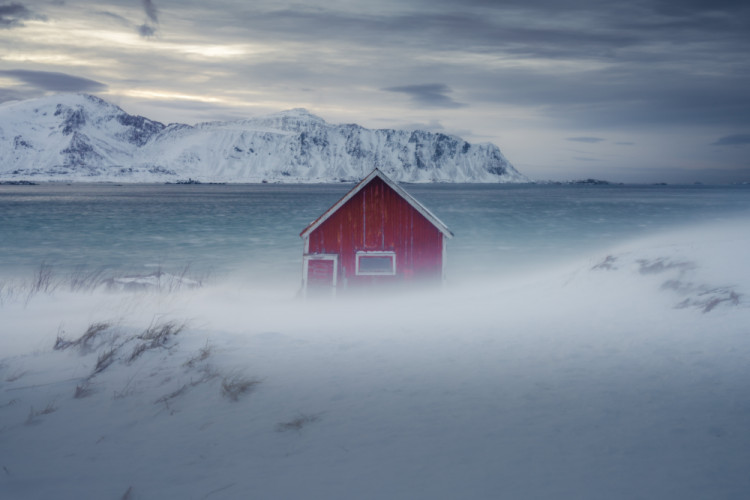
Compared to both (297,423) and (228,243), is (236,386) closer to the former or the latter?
(297,423)

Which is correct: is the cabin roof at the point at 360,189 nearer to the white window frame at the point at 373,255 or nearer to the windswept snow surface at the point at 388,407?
the white window frame at the point at 373,255

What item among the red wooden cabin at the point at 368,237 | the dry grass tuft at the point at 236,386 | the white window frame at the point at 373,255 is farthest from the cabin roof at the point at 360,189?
the dry grass tuft at the point at 236,386

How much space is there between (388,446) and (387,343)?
4939mm

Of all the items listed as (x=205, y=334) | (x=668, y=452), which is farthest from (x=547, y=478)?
(x=205, y=334)

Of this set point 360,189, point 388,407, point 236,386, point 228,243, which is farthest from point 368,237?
point 228,243

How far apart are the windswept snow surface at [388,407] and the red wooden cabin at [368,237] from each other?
15.6ft

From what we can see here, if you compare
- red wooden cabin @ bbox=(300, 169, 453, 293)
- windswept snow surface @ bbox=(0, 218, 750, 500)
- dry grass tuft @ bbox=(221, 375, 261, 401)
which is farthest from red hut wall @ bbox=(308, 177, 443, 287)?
dry grass tuft @ bbox=(221, 375, 261, 401)

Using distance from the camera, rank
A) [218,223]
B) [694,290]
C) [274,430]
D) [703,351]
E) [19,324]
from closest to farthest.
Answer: [274,430]
[703,351]
[19,324]
[694,290]
[218,223]

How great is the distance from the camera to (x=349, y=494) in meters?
5.65

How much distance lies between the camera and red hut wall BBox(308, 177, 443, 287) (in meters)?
18.4

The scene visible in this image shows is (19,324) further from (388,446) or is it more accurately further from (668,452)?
(668,452)

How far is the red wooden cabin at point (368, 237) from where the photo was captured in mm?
18391

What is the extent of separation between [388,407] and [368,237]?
11.0 meters

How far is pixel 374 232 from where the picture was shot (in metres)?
18.5
